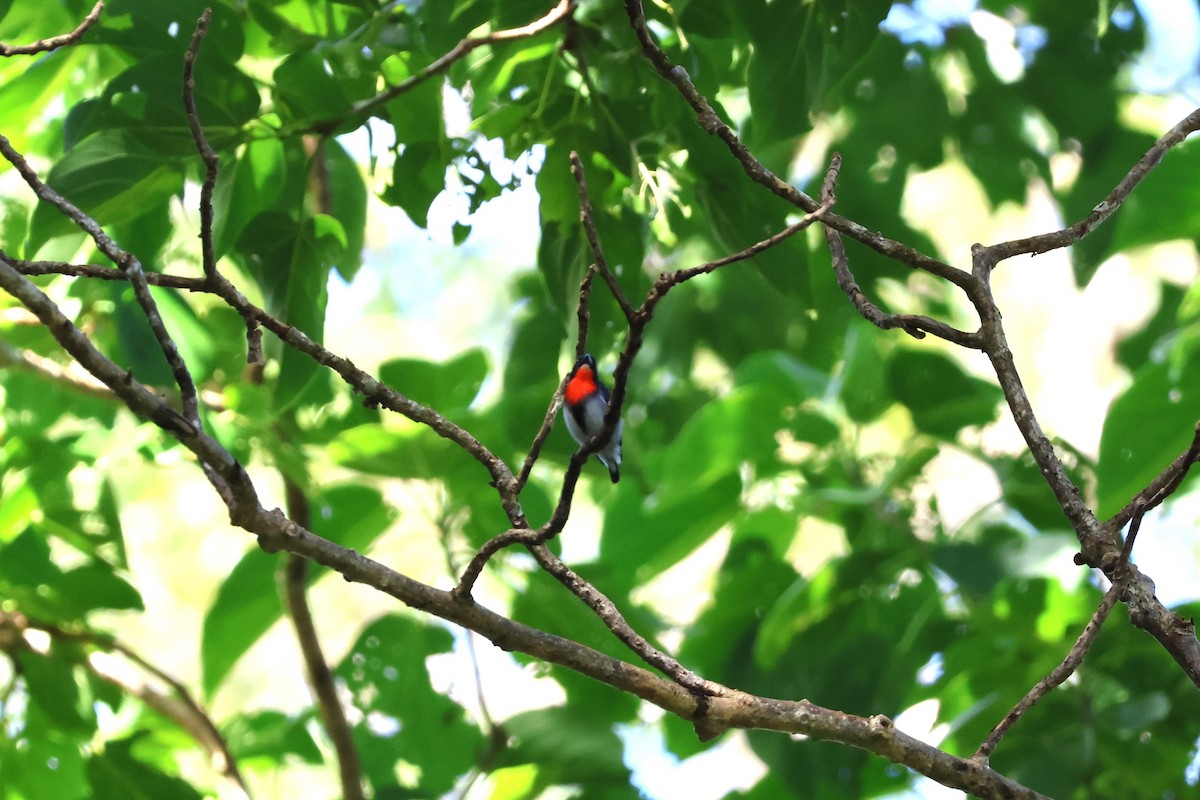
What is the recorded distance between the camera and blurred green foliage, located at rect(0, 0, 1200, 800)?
196 centimetres

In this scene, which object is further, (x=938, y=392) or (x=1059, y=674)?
(x=938, y=392)

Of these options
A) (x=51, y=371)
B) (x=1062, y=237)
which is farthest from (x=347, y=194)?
(x=1062, y=237)

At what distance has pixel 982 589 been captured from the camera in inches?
92.5

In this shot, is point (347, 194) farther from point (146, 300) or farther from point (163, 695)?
point (163, 695)

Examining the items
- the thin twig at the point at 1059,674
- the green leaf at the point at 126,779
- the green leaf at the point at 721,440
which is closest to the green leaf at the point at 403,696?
the green leaf at the point at 126,779

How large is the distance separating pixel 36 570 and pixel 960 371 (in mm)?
2358

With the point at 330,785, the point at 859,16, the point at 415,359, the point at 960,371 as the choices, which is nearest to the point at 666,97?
the point at 859,16

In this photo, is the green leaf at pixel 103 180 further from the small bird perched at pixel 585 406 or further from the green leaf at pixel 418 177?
the small bird perched at pixel 585 406

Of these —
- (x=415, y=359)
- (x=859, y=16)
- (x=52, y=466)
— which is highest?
(x=859, y=16)

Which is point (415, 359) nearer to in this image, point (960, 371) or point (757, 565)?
point (757, 565)

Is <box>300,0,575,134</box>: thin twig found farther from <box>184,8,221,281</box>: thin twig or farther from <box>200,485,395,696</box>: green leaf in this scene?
<box>200,485,395,696</box>: green leaf

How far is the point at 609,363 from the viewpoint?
8.37 feet

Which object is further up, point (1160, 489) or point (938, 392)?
point (938, 392)

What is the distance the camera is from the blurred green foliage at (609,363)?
196 centimetres
